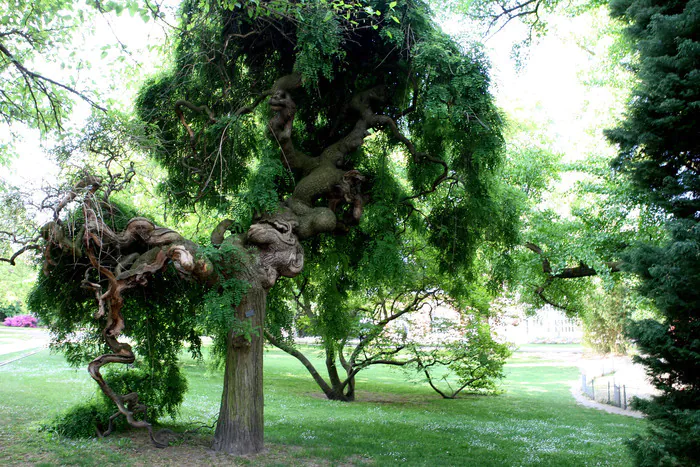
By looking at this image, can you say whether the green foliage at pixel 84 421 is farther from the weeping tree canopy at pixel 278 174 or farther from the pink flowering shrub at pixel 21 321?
the pink flowering shrub at pixel 21 321

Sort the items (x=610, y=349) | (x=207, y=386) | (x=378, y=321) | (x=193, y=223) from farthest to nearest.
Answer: (x=610, y=349) < (x=207, y=386) < (x=378, y=321) < (x=193, y=223)

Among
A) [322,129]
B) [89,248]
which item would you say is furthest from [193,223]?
[89,248]

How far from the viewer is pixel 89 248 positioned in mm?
7316

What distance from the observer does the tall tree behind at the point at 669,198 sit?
5.30 meters

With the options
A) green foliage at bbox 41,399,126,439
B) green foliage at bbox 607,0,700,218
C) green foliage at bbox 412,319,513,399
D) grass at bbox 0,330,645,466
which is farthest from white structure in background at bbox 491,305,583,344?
green foliage at bbox 607,0,700,218

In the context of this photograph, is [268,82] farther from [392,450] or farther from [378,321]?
[378,321]

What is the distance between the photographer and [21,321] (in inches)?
1925

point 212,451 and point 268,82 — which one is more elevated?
point 268,82

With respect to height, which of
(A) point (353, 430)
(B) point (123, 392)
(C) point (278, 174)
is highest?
(C) point (278, 174)

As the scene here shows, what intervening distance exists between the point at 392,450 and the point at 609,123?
1038 centimetres

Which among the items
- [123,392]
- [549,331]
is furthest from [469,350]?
[549,331]

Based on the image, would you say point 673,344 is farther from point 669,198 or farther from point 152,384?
point 152,384

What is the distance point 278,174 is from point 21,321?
164ft

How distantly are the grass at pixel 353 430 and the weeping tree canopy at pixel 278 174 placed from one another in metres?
0.86
